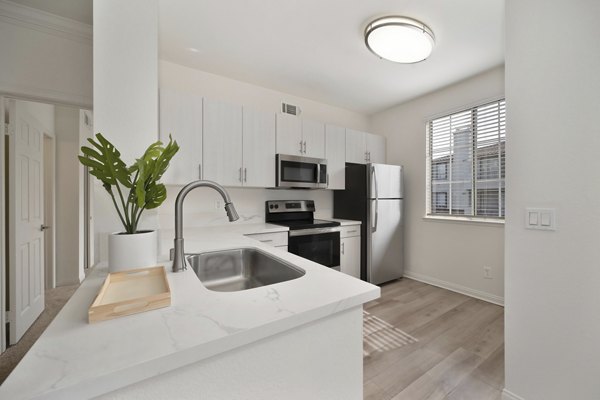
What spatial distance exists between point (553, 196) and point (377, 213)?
2.00m

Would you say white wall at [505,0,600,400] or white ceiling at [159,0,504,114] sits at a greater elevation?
white ceiling at [159,0,504,114]

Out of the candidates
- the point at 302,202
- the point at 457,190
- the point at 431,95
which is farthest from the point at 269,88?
the point at 457,190

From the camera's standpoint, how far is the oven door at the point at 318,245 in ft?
8.88

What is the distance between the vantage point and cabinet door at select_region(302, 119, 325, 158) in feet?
10.1

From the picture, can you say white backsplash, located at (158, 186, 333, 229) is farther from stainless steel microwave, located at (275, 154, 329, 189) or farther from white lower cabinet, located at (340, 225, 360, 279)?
white lower cabinet, located at (340, 225, 360, 279)

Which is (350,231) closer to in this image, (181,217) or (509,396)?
(509,396)

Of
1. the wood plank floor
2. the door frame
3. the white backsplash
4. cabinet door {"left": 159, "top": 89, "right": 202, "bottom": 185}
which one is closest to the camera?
the wood plank floor

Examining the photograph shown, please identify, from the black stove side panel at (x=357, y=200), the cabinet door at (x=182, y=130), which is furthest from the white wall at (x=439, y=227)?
the cabinet door at (x=182, y=130)

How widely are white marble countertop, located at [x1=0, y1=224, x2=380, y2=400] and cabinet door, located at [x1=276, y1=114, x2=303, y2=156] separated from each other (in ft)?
7.38

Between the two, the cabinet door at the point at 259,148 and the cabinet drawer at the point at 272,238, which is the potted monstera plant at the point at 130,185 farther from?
the cabinet door at the point at 259,148

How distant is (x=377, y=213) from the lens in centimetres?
321

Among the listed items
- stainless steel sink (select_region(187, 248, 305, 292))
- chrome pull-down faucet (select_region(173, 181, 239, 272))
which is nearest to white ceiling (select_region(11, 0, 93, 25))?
chrome pull-down faucet (select_region(173, 181, 239, 272))

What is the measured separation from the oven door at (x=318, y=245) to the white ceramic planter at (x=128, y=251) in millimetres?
1785

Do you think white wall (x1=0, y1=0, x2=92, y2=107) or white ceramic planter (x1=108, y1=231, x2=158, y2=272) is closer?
white ceramic planter (x1=108, y1=231, x2=158, y2=272)
